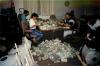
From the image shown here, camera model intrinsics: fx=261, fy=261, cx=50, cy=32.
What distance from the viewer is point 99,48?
294 cm

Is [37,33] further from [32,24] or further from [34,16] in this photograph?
[34,16]

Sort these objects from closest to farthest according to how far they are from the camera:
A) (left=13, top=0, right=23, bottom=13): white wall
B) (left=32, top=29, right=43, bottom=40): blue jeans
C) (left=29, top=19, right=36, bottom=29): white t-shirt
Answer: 1. (left=13, top=0, right=23, bottom=13): white wall
2. (left=29, top=19, right=36, bottom=29): white t-shirt
3. (left=32, top=29, right=43, bottom=40): blue jeans

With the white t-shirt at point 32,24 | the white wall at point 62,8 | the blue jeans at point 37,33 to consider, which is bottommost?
the blue jeans at point 37,33

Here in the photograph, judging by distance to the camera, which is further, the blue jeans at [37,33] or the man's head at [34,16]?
the blue jeans at [37,33]

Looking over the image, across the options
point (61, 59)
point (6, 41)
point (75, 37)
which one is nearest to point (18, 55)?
point (6, 41)

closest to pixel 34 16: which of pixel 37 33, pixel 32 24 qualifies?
pixel 32 24

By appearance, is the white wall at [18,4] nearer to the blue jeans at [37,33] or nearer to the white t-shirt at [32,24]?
the white t-shirt at [32,24]

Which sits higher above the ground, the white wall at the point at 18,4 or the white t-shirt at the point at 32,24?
the white wall at the point at 18,4

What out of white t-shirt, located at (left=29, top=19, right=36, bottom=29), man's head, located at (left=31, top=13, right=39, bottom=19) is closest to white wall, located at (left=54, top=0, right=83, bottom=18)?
man's head, located at (left=31, top=13, right=39, bottom=19)

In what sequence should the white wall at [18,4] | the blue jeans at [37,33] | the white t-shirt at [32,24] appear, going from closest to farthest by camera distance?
the white wall at [18,4] < the white t-shirt at [32,24] < the blue jeans at [37,33]

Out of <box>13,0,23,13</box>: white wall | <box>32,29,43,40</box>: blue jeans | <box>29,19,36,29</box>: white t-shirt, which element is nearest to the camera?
<box>13,0,23,13</box>: white wall

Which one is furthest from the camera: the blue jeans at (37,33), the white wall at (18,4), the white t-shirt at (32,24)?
the blue jeans at (37,33)

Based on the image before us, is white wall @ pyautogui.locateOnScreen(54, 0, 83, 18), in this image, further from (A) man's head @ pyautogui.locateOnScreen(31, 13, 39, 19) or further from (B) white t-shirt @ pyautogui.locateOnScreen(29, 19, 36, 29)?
(B) white t-shirt @ pyautogui.locateOnScreen(29, 19, 36, 29)

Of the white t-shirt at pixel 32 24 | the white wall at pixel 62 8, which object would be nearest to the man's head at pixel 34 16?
the white t-shirt at pixel 32 24
